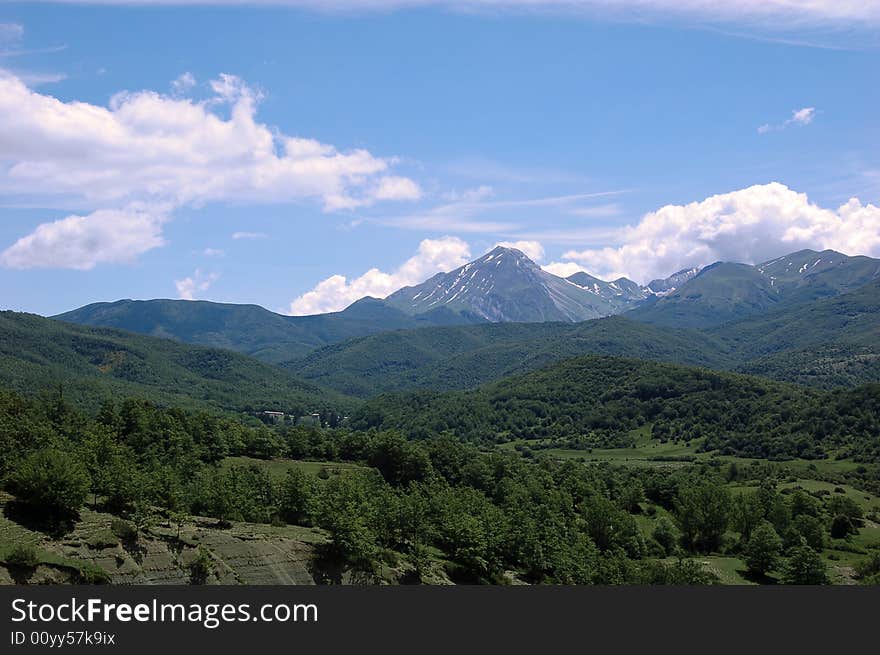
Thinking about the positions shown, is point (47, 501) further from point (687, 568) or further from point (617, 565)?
point (687, 568)

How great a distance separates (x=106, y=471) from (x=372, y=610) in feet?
119

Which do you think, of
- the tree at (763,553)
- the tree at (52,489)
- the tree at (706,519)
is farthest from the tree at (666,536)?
the tree at (52,489)

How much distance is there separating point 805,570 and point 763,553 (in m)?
6.54

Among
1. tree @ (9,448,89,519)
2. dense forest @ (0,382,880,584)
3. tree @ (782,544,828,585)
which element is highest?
tree @ (9,448,89,519)

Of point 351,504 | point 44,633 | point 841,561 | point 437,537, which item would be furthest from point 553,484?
point 44,633

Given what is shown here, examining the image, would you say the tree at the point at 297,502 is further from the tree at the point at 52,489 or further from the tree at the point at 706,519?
the tree at the point at 706,519

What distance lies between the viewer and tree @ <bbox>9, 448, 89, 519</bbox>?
55.6 metres

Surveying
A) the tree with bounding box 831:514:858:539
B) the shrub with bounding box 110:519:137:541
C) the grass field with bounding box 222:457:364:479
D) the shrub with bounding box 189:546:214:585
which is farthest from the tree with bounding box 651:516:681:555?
the shrub with bounding box 110:519:137:541

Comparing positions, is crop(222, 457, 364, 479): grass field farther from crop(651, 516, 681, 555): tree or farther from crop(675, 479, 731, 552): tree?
crop(675, 479, 731, 552): tree

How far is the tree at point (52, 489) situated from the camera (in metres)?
55.6

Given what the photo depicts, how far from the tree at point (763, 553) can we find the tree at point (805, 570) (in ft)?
10.9

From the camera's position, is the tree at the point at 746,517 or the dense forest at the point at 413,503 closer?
the dense forest at the point at 413,503

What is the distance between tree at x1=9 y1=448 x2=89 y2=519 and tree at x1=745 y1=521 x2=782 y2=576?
263 ft

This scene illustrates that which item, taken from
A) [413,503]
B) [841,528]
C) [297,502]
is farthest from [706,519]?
[297,502]
